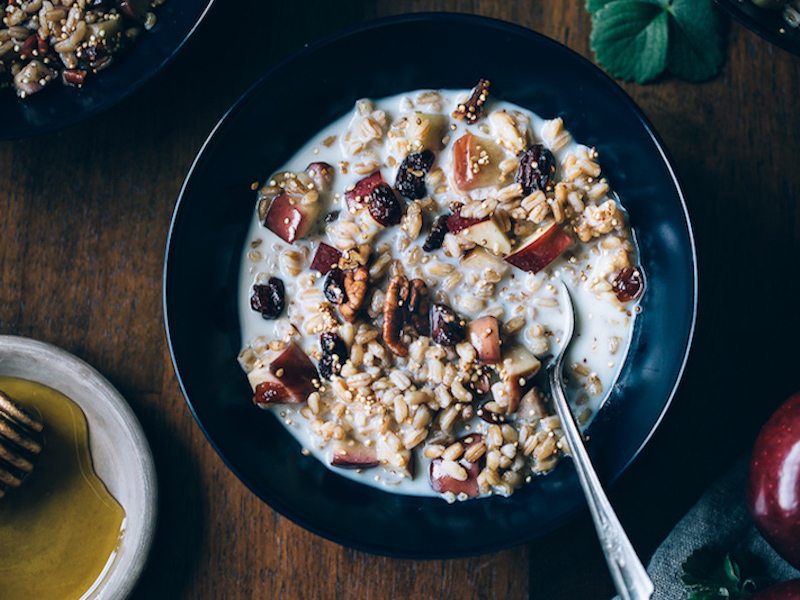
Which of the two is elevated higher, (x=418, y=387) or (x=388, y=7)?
(x=388, y=7)

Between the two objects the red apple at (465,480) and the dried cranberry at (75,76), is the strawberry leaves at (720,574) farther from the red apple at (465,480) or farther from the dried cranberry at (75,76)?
the dried cranberry at (75,76)

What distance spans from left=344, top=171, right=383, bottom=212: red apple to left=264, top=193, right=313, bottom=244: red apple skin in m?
0.06

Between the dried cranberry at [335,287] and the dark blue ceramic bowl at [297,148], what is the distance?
0.14 metres

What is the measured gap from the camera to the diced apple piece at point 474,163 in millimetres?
1283

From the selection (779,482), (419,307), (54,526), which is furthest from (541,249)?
(54,526)

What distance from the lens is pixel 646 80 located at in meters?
1.37

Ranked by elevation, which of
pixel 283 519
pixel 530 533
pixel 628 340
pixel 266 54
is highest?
pixel 266 54

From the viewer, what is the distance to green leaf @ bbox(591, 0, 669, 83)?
1.36 meters

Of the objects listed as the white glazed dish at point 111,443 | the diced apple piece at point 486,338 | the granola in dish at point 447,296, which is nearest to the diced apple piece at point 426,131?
the granola in dish at point 447,296

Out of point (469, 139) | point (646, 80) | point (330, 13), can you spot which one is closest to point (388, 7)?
point (330, 13)

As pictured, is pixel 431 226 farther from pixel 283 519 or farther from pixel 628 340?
pixel 283 519

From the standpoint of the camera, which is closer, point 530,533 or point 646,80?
point 530,533

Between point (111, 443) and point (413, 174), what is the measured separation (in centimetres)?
55

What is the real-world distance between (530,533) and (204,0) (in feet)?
2.57
